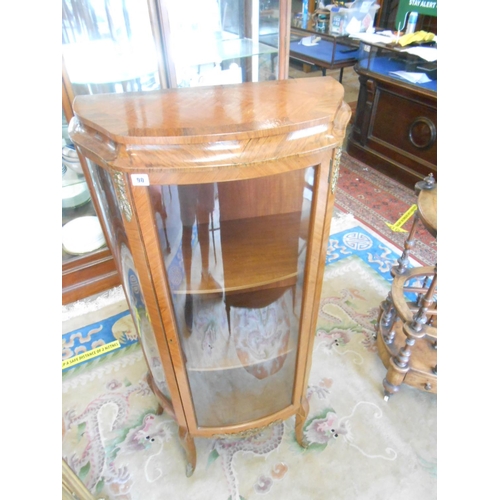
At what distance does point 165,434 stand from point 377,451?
0.57 m

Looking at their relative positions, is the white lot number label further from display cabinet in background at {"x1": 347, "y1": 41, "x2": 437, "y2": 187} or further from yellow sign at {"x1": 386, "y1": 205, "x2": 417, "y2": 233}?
display cabinet in background at {"x1": 347, "y1": 41, "x2": 437, "y2": 187}

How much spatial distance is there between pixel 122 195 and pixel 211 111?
0.52ft

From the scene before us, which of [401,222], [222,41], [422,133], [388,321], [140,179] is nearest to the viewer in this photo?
[140,179]

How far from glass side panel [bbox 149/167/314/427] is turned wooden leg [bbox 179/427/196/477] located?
0.19 ft

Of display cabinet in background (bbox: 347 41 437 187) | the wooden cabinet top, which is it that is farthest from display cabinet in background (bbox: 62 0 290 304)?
display cabinet in background (bbox: 347 41 437 187)

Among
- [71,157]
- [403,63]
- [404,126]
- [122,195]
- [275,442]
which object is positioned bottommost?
[275,442]

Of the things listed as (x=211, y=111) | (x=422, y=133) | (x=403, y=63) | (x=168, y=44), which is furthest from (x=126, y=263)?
(x=403, y=63)

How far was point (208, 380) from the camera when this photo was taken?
0.78m

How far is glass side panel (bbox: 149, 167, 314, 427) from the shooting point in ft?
1.93

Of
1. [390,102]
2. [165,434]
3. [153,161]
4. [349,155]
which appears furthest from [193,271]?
[349,155]

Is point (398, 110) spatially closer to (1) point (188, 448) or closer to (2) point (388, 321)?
(2) point (388, 321)

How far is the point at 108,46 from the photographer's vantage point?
0.96 metres
